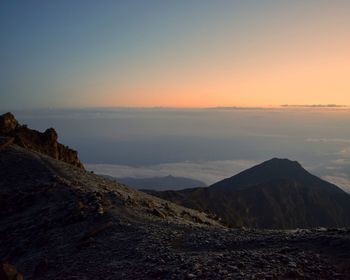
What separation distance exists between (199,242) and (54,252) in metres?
6.36

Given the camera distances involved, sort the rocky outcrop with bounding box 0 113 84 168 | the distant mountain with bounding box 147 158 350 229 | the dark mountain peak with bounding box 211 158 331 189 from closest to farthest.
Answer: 1. the rocky outcrop with bounding box 0 113 84 168
2. the distant mountain with bounding box 147 158 350 229
3. the dark mountain peak with bounding box 211 158 331 189

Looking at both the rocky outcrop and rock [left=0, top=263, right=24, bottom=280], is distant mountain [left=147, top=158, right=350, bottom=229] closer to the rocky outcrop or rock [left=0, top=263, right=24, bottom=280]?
the rocky outcrop

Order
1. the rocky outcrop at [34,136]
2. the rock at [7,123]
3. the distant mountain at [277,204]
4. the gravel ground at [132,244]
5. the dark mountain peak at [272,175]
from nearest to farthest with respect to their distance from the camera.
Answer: the gravel ground at [132,244], the rocky outcrop at [34,136], the rock at [7,123], the distant mountain at [277,204], the dark mountain peak at [272,175]

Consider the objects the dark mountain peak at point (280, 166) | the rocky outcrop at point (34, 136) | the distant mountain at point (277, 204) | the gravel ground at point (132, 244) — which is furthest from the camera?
the dark mountain peak at point (280, 166)

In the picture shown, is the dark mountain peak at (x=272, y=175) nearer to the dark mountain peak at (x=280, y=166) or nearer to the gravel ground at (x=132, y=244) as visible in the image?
the dark mountain peak at (x=280, y=166)

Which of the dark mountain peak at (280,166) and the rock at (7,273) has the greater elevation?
the rock at (7,273)

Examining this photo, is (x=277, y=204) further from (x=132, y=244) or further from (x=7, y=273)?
(x=7, y=273)

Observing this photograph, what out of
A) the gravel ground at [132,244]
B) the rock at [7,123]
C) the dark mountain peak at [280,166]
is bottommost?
the dark mountain peak at [280,166]

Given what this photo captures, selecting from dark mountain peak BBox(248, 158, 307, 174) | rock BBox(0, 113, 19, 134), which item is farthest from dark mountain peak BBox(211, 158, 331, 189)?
rock BBox(0, 113, 19, 134)


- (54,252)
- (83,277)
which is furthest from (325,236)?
(54,252)

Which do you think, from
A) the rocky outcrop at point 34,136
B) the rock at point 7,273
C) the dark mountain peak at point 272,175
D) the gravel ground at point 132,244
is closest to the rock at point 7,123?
the rocky outcrop at point 34,136

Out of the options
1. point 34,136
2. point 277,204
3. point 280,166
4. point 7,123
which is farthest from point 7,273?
point 280,166

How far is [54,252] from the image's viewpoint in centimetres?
1966

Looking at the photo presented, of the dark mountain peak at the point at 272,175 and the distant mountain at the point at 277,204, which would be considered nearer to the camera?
the distant mountain at the point at 277,204
